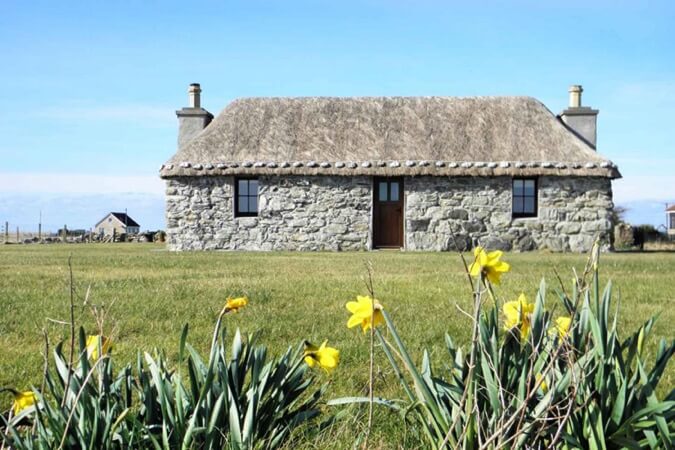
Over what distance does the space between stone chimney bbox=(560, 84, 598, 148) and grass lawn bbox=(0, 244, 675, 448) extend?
36.0 feet

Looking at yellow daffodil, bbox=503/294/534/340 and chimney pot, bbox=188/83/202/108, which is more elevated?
chimney pot, bbox=188/83/202/108

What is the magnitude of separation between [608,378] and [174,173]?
18.3 meters

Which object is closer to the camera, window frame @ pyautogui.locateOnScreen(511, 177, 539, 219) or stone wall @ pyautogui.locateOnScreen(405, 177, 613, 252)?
stone wall @ pyautogui.locateOnScreen(405, 177, 613, 252)

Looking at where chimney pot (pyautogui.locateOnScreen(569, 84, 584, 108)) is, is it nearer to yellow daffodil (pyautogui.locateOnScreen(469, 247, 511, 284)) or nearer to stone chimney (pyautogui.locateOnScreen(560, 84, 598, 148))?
stone chimney (pyautogui.locateOnScreen(560, 84, 598, 148))

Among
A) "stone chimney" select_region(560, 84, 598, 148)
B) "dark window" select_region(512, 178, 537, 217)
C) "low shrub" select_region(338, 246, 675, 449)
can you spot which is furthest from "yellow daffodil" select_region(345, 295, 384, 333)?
"stone chimney" select_region(560, 84, 598, 148)

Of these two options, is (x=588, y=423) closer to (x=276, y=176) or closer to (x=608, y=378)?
(x=608, y=378)

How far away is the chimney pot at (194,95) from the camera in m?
23.3

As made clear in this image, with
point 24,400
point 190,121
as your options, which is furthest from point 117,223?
point 24,400

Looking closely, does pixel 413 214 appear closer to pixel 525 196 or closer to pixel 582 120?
pixel 525 196

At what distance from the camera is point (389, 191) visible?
20.2 metres

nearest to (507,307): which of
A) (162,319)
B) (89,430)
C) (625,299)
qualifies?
(89,430)

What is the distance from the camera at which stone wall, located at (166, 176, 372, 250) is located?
65.1ft

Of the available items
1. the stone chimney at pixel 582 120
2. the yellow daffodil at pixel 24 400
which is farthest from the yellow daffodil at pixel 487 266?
the stone chimney at pixel 582 120

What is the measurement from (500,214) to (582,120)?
552 centimetres
